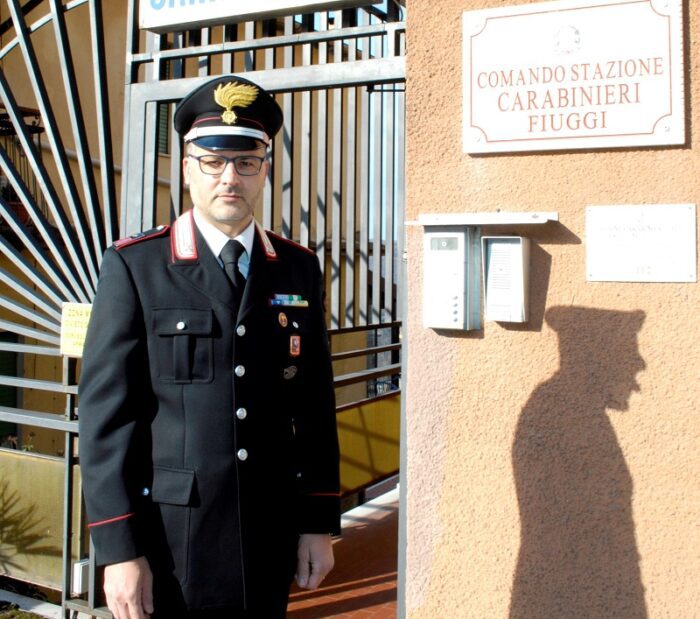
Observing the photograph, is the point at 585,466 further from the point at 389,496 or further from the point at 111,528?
the point at 389,496

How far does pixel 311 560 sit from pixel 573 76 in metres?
1.63

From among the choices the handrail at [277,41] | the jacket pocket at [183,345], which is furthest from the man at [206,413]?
the handrail at [277,41]

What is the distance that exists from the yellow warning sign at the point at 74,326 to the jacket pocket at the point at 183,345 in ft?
5.90

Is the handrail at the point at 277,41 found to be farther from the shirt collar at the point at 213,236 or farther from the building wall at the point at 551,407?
the shirt collar at the point at 213,236

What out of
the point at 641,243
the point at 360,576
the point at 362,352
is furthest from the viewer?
the point at 362,352

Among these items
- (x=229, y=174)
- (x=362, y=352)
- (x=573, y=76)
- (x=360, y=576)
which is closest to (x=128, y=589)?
(x=229, y=174)

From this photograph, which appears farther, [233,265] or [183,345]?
[233,265]

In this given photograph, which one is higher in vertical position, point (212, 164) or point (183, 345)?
point (212, 164)

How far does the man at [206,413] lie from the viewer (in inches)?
79.0

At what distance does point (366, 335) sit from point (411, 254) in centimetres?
1279

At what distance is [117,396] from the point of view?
2.00 meters

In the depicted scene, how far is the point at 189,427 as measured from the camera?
2066 millimetres

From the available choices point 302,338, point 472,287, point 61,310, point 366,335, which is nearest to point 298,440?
point 302,338

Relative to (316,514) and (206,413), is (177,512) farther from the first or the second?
(316,514)
